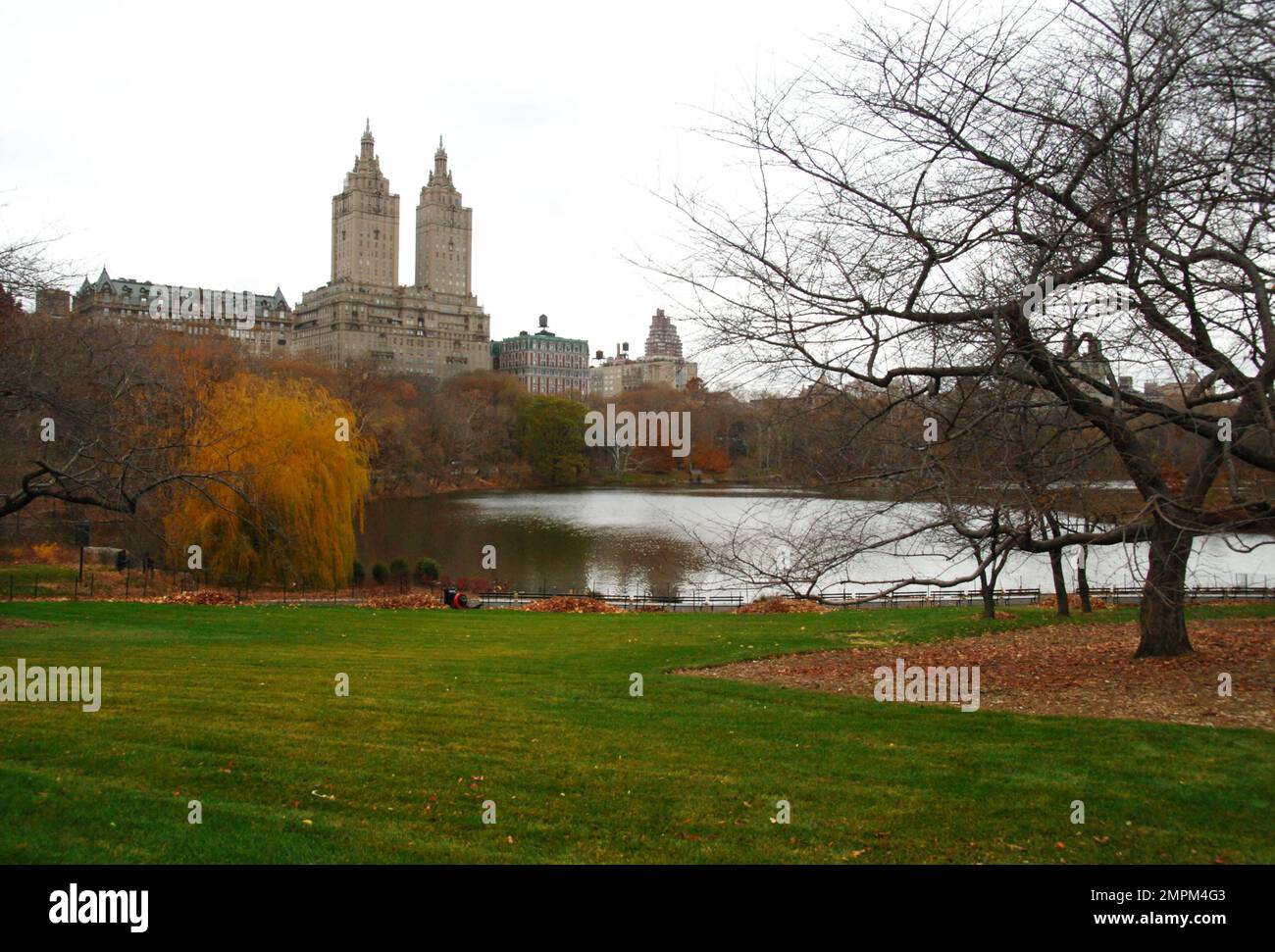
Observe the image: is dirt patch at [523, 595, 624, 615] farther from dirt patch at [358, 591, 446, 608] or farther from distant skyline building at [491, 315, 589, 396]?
distant skyline building at [491, 315, 589, 396]

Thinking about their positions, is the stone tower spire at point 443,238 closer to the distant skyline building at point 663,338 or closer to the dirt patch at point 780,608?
the dirt patch at point 780,608

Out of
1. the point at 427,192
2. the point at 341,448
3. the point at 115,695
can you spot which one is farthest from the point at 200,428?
the point at 427,192

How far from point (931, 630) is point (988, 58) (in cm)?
1094

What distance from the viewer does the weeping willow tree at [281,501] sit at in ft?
88.9

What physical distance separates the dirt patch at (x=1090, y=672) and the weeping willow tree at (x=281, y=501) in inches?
740

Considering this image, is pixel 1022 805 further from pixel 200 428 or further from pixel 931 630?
pixel 200 428

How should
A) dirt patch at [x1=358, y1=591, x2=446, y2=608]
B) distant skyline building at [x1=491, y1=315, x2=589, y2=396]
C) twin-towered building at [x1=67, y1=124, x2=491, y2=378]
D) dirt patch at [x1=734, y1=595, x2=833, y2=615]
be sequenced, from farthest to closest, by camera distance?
distant skyline building at [x1=491, y1=315, x2=589, y2=396] < twin-towered building at [x1=67, y1=124, x2=491, y2=378] < dirt patch at [x1=358, y1=591, x2=446, y2=608] < dirt patch at [x1=734, y1=595, x2=833, y2=615]

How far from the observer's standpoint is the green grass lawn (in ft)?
17.1

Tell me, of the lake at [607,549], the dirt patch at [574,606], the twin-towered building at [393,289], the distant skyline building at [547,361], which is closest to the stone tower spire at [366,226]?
the twin-towered building at [393,289]

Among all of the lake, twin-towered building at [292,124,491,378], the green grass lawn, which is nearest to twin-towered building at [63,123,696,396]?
twin-towered building at [292,124,491,378]

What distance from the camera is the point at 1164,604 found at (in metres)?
10.3

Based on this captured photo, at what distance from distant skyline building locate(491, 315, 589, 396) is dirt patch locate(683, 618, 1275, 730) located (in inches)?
5894

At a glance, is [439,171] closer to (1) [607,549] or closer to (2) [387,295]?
(2) [387,295]

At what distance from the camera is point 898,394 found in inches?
366
